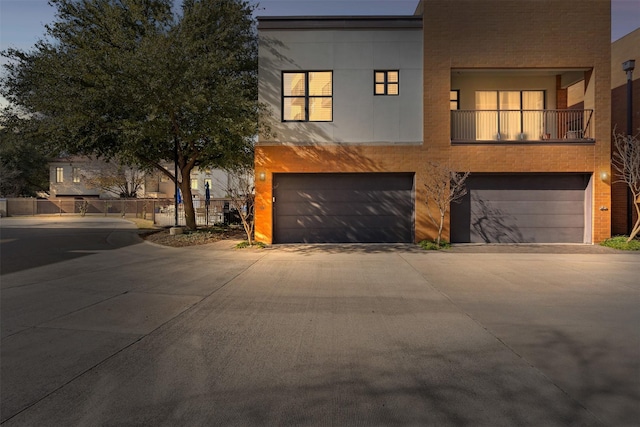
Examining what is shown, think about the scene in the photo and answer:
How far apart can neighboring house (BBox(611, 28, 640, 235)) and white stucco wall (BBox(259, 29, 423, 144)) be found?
294 inches

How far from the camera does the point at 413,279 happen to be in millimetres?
8180

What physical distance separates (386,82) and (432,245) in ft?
19.8

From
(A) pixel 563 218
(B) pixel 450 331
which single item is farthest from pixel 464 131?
(B) pixel 450 331

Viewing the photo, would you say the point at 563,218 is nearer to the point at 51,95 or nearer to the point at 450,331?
the point at 450,331

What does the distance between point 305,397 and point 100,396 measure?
5.94 feet

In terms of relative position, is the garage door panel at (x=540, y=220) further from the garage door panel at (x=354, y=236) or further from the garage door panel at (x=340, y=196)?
the garage door panel at (x=354, y=236)

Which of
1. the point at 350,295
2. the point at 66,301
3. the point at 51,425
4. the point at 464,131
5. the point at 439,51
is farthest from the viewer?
the point at 464,131

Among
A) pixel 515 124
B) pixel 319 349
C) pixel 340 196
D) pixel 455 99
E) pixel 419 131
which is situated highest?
pixel 455 99

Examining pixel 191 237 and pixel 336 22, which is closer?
pixel 336 22

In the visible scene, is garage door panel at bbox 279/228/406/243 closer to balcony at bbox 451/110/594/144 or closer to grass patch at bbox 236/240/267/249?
grass patch at bbox 236/240/267/249

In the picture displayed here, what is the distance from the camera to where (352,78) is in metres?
13.7

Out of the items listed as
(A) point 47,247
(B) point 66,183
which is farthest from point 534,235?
(B) point 66,183

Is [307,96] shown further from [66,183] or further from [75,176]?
[66,183]

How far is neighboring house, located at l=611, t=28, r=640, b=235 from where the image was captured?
14352mm
